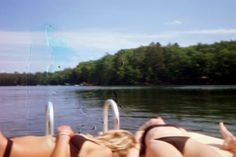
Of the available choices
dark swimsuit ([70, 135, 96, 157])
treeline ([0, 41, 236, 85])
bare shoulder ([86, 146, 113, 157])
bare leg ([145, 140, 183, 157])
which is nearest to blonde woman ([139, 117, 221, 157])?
bare leg ([145, 140, 183, 157])

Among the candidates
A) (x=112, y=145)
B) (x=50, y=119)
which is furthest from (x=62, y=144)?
(x=50, y=119)

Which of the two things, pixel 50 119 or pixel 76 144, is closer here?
pixel 76 144

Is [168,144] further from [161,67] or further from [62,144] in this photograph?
[161,67]

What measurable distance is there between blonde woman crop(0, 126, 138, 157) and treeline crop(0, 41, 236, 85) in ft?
249

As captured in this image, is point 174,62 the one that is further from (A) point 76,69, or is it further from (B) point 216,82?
(A) point 76,69

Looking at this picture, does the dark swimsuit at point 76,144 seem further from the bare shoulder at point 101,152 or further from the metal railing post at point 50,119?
the metal railing post at point 50,119

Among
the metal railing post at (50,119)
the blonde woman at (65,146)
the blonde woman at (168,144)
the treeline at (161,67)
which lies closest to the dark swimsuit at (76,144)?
the blonde woman at (65,146)

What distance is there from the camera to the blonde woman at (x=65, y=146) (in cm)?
334

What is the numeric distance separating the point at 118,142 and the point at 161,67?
86.9 metres

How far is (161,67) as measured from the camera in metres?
89.9

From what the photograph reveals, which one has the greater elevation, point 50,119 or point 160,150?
point 50,119

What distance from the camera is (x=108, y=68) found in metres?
87.2

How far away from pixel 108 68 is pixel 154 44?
18.7 meters

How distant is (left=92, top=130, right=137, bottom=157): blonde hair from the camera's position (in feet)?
12.0
